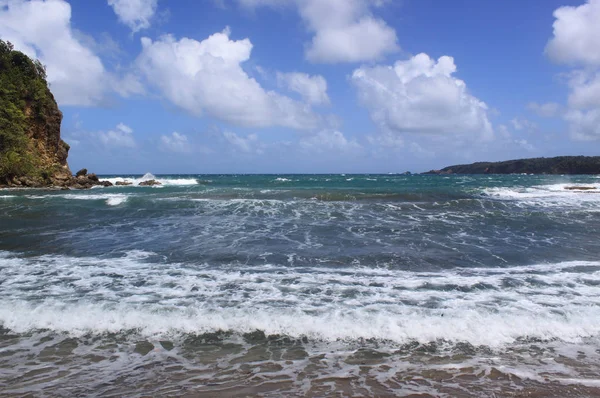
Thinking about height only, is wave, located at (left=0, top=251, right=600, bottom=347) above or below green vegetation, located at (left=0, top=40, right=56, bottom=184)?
below

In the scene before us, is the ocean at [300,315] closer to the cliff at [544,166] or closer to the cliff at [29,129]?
the cliff at [29,129]

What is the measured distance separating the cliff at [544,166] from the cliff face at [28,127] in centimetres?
12815

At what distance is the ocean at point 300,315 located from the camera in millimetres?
3424

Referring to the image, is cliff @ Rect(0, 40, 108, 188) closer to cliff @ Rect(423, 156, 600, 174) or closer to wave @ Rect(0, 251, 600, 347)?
wave @ Rect(0, 251, 600, 347)

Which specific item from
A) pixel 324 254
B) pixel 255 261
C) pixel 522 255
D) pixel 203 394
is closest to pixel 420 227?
pixel 522 255

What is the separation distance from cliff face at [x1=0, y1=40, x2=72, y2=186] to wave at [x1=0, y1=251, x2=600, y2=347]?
33503 mm

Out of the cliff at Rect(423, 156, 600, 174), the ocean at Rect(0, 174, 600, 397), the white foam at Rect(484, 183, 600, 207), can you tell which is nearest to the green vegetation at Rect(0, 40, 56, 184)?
the ocean at Rect(0, 174, 600, 397)

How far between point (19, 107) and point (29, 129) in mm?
2384

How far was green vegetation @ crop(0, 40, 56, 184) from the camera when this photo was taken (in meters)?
33.9

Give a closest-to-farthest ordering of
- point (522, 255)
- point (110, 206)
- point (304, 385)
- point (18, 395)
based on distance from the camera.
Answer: point (18, 395), point (304, 385), point (522, 255), point (110, 206)

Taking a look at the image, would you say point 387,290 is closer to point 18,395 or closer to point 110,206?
point 18,395

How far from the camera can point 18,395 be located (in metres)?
3.14

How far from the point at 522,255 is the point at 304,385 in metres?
8.06

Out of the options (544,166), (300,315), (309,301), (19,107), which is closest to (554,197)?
(309,301)
